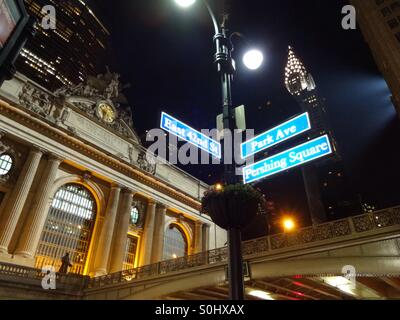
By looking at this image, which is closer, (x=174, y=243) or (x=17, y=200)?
(x=17, y=200)

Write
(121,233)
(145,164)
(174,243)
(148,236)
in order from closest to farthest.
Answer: (121,233), (148,236), (145,164), (174,243)

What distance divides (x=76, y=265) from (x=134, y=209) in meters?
8.27

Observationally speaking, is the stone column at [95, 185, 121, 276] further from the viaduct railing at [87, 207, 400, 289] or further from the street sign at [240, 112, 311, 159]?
the street sign at [240, 112, 311, 159]

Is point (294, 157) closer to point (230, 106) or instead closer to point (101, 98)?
point (230, 106)

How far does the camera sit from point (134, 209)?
3028 cm

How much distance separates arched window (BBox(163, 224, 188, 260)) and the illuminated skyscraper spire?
224 feet

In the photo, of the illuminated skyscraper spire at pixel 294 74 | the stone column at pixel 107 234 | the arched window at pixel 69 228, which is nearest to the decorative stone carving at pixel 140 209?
the stone column at pixel 107 234

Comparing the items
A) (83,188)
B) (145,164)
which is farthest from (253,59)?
(145,164)

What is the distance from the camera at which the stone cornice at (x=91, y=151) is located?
883 inches

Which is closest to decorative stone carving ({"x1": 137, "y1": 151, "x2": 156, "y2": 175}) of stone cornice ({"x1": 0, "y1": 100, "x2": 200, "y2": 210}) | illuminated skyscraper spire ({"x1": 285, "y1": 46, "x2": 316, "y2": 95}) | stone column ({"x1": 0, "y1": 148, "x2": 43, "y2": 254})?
stone cornice ({"x1": 0, "y1": 100, "x2": 200, "y2": 210})

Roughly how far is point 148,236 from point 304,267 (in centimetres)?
2089

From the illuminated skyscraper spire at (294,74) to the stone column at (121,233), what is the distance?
73.7 m

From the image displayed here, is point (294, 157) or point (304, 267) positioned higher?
point (294, 157)

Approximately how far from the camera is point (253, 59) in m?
5.96
